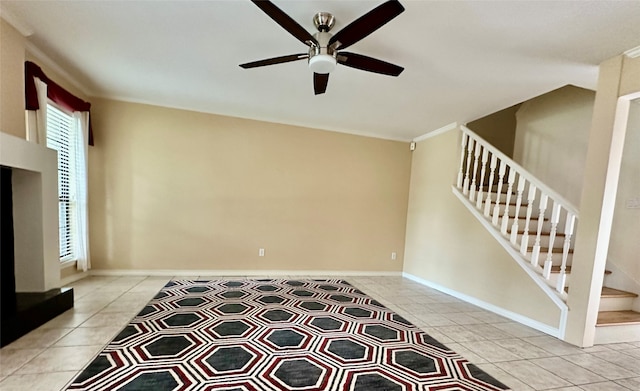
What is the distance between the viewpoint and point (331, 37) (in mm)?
1804

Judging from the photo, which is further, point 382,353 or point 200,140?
point 200,140

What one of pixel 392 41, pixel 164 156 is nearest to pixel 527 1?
pixel 392 41

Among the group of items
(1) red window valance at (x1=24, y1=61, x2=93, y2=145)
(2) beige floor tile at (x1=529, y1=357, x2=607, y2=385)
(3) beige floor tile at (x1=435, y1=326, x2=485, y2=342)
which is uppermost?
(1) red window valance at (x1=24, y1=61, x2=93, y2=145)

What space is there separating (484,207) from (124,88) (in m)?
4.72

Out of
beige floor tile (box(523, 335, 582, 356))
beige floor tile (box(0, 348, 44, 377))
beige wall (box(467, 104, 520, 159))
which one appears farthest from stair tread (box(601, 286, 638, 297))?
beige floor tile (box(0, 348, 44, 377))

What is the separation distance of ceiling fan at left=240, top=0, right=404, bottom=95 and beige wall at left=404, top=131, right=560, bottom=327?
245cm

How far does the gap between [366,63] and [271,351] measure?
7.35 feet

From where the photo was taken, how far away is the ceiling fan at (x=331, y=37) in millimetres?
1475

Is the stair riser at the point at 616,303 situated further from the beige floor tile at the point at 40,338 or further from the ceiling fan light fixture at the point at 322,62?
the beige floor tile at the point at 40,338

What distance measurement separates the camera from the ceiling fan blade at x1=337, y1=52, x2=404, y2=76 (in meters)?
1.89

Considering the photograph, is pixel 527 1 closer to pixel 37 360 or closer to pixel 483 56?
pixel 483 56

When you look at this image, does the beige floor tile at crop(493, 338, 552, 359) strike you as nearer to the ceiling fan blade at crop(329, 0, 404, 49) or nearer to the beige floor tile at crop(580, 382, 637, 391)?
the beige floor tile at crop(580, 382, 637, 391)

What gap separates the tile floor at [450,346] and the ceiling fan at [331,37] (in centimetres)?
234

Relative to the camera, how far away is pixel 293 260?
4.36m
